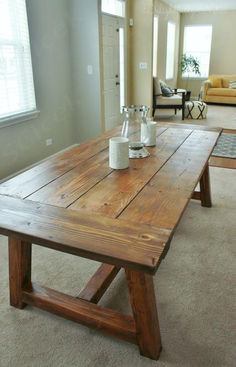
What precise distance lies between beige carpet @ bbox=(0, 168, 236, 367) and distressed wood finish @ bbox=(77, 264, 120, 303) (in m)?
0.11

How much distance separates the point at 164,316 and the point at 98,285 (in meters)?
0.35

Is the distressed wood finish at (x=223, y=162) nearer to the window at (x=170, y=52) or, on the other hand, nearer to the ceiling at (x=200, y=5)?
the ceiling at (x=200, y=5)

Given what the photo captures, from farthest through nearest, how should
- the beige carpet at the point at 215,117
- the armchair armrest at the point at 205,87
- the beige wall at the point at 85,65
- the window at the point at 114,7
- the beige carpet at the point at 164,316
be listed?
the armchair armrest at the point at 205,87 < the beige carpet at the point at 215,117 < the window at the point at 114,7 < the beige wall at the point at 85,65 < the beige carpet at the point at 164,316

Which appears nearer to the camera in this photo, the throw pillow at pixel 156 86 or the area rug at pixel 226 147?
the area rug at pixel 226 147

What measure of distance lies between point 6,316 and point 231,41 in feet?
27.4

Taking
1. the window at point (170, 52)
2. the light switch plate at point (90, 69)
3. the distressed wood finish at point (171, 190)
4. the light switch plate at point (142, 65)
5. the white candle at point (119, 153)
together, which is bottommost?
the distressed wood finish at point (171, 190)

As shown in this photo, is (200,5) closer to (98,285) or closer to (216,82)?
(216,82)

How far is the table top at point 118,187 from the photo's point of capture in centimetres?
111

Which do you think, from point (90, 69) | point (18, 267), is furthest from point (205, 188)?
point (90, 69)

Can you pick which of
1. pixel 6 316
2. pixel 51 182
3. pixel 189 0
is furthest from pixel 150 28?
pixel 6 316

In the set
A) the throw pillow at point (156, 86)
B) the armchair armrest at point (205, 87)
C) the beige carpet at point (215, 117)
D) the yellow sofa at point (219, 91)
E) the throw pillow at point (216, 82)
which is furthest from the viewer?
the throw pillow at point (216, 82)

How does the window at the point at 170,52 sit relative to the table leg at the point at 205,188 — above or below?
above

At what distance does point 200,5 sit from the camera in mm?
6766

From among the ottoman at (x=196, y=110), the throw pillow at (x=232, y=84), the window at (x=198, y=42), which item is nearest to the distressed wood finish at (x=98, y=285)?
the ottoman at (x=196, y=110)
